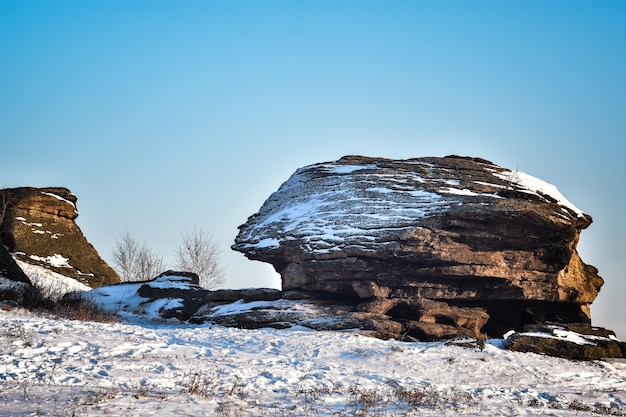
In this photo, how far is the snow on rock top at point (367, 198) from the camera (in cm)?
1914

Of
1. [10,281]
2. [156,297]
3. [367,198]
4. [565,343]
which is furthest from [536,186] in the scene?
[10,281]

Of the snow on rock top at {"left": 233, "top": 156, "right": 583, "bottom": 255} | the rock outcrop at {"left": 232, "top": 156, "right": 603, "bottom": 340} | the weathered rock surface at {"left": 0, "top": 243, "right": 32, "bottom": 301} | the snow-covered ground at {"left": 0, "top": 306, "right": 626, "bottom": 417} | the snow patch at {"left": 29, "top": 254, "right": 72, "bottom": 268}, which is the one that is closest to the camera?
A: the snow-covered ground at {"left": 0, "top": 306, "right": 626, "bottom": 417}

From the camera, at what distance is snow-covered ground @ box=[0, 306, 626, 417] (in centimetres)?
799

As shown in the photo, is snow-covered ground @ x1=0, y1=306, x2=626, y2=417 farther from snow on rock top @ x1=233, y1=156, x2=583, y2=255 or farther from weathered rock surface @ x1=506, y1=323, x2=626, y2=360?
snow on rock top @ x1=233, y1=156, x2=583, y2=255

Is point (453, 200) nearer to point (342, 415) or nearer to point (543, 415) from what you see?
point (543, 415)

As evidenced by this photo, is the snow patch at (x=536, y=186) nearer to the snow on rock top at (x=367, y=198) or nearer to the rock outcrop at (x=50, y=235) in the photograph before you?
the snow on rock top at (x=367, y=198)

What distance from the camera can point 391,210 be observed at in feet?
63.9

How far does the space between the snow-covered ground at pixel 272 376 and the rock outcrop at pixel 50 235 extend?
702 inches

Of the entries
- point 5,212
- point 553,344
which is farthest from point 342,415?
point 5,212

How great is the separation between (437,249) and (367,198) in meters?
3.07

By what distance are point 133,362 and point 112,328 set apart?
12.6 ft

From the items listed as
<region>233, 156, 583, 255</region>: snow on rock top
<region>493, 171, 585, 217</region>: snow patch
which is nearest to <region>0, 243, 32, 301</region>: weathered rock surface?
<region>233, 156, 583, 255</region>: snow on rock top

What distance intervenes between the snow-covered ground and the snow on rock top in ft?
14.3

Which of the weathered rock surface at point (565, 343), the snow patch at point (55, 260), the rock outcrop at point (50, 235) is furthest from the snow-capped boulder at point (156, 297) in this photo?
the weathered rock surface at point (565, 343)
